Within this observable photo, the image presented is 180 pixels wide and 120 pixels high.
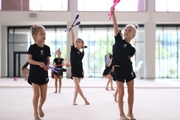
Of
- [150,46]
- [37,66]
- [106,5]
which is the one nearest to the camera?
[37,66]

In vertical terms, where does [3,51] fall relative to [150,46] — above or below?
below

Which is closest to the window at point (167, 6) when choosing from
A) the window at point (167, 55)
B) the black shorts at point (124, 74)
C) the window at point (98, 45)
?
the window at point (98, 45)

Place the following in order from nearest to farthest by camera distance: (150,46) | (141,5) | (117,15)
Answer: (117,15), (150,46), (141,5)

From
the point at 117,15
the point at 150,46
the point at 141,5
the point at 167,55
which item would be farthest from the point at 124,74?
the point at 167,55

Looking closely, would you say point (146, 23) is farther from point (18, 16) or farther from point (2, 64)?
point (2, 64)

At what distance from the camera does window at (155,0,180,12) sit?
22.6m

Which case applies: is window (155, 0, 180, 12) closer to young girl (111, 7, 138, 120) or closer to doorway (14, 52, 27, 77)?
doorway (14, 52, 27, 77)

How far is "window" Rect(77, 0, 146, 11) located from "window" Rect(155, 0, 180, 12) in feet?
4.08

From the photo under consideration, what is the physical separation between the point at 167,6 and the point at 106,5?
16.5ft

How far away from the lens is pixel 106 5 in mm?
22828

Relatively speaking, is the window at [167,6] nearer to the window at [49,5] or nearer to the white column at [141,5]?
the white column at [141,5]

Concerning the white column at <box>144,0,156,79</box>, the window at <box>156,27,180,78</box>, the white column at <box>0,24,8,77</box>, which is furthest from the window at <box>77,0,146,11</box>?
the white column at <box>0,24,8,77</box>

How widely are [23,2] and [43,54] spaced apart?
1902 cm

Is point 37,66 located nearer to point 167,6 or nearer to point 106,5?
point 106,5
